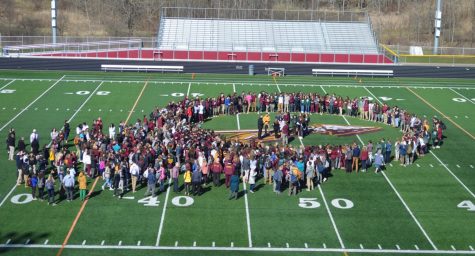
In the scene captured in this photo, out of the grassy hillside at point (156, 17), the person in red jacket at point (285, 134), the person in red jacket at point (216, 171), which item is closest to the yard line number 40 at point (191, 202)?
the person in red jacket at point (216, 171)

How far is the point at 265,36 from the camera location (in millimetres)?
65500

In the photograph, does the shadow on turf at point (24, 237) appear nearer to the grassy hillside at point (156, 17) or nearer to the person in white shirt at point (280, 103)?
the person in white shirt at point (280, 103)

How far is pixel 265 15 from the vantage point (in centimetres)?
7056

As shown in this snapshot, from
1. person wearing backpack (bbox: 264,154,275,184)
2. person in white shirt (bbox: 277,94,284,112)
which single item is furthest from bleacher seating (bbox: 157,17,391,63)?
person wearing backpack (bbox: 264,154,275,184)

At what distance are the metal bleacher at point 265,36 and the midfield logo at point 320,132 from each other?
83.4ft

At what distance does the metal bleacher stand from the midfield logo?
25.4 meters

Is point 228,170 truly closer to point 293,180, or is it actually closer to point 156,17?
point 293,180

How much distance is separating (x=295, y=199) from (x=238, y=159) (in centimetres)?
242

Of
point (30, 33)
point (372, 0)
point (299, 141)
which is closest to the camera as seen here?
point (299, 141)

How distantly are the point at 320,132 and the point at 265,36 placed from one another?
31631 mm

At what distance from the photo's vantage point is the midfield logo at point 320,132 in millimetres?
33344

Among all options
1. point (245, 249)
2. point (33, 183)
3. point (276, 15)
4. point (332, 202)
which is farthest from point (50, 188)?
point (276, 15)

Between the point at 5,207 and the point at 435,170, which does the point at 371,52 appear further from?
the point at 5,207

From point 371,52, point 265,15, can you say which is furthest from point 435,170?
point 265,15
